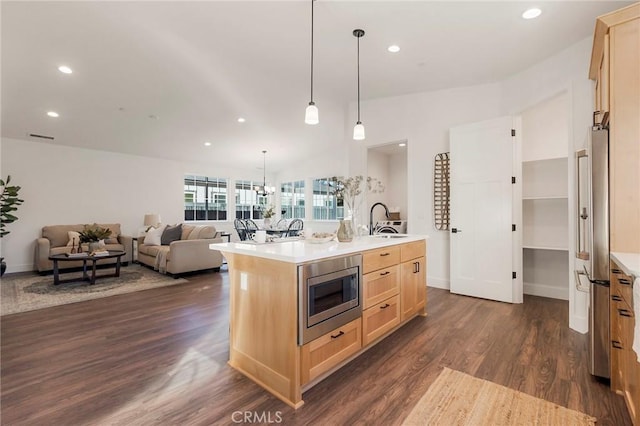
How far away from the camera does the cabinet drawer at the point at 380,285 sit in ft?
7.57

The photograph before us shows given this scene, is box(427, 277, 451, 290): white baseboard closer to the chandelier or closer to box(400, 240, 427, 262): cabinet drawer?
box(400, 240, 427, 262): cabinet drawer

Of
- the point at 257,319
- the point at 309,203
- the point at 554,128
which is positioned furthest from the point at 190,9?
the point at 309,203

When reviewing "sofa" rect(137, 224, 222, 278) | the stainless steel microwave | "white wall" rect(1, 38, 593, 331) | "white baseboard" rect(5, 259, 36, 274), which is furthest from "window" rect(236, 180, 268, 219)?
the stainless steel microwave

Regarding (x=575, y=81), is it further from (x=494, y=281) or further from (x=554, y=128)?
(x=494, y=281)

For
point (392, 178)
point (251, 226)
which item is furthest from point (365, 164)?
point (251, 226)

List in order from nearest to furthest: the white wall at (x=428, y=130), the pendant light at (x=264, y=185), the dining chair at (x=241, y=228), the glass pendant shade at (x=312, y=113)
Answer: the glass pendant shade at (x=312, y=113) < the white wall at (x=428, y=130) < the dining chair at (x=241, y=228) < the pendant light at (x=264, y=185)

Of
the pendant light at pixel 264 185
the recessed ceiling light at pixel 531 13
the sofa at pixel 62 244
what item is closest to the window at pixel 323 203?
the pendant light at pixel 264 185

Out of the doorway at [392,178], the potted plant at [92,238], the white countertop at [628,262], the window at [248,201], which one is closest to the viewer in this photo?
the white countertop at [628,262]

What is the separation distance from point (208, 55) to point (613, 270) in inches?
177

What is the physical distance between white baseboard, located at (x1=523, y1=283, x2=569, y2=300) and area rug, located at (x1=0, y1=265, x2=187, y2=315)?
214 inches

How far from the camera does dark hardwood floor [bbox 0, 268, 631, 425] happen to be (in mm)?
1673

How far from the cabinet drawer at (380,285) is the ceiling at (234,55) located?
2419mm

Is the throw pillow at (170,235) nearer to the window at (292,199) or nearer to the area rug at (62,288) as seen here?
the area rug at (62,288)

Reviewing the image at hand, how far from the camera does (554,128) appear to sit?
396 centimetres
